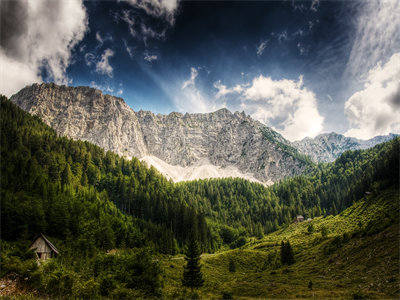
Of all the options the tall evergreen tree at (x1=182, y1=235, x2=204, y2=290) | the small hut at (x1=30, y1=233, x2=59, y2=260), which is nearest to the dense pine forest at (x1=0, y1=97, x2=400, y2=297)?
the small hut at (x1=30, y1=233, x2=59, y2=260)

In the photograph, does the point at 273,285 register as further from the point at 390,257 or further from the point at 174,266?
the point at 174,266

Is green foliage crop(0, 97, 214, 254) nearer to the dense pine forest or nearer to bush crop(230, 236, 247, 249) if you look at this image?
the dense pine forest

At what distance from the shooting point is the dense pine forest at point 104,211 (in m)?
24.6

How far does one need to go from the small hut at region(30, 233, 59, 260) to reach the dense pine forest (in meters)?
1.80

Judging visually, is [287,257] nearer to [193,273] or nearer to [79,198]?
[193,273]

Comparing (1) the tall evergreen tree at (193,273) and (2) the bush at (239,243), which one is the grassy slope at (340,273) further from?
(2) the bush at (239,243)

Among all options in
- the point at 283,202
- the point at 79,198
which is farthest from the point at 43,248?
the point at 283,202

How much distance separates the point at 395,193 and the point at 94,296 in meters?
96.8

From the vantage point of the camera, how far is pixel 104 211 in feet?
265

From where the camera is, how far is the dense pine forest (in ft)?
80.7

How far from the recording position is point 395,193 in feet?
223

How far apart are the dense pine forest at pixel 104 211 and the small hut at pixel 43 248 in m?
1.80

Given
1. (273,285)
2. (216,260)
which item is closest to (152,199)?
(216,260)

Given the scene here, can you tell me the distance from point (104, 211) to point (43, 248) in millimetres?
43855
